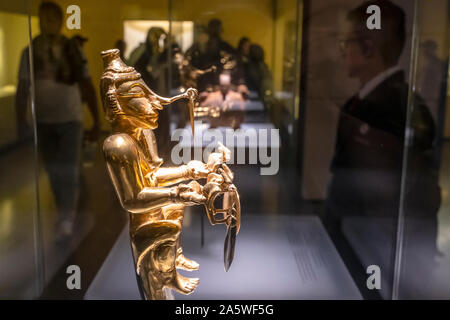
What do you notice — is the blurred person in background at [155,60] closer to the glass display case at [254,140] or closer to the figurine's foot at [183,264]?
the glass display case at [254,140]

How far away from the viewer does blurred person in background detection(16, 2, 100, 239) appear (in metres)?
1.23

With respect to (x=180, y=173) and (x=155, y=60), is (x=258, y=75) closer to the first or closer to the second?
(x=155, y=60)

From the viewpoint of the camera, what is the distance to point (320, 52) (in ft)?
4.27

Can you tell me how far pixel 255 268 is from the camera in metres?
1.20

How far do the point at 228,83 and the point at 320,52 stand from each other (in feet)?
0.99

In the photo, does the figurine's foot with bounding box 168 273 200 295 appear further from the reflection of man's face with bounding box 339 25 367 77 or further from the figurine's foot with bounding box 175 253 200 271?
the reflection of man's face with bounding box 339 25 367 77

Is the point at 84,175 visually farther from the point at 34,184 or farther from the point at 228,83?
the point at 228,83

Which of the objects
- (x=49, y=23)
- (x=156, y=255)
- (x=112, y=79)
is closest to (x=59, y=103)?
(x=49, y=23)

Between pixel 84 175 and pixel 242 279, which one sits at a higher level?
pixel 84 175

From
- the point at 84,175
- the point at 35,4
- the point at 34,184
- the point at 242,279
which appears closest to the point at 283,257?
the point at 242,279

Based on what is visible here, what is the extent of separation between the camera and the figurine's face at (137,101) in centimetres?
86

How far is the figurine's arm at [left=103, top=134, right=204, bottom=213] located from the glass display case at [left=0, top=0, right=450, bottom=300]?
6.2 inches

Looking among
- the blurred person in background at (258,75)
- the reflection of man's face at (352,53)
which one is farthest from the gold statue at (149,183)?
the reflection of man's face at (352,53)

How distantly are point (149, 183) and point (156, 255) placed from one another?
144mm
